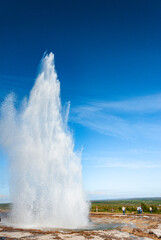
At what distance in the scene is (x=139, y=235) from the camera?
15.5 m

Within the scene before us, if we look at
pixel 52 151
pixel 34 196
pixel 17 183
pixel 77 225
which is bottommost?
pixel 77 225

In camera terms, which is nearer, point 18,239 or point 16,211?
point 18,239

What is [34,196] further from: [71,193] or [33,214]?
[71,193]

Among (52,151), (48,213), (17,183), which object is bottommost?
(48,213)

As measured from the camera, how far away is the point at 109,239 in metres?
13.3

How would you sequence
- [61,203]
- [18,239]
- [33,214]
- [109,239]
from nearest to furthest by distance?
[18,239]
[109,239]
[33,214]
[61,203]

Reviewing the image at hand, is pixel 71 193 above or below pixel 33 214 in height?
above

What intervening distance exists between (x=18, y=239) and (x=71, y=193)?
12.0 meters

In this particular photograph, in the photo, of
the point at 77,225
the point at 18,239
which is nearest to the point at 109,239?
the point at 18,239

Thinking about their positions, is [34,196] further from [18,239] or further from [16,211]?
[18,239]

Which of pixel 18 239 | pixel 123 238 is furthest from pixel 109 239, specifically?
pixel 18 239

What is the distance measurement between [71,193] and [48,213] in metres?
3.73

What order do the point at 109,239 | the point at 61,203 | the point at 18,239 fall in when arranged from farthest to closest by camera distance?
1. the point at 61,203
2. the point at 109,239
3. the point at 18,239

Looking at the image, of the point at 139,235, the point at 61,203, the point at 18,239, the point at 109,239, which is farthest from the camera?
the point at 61,203
